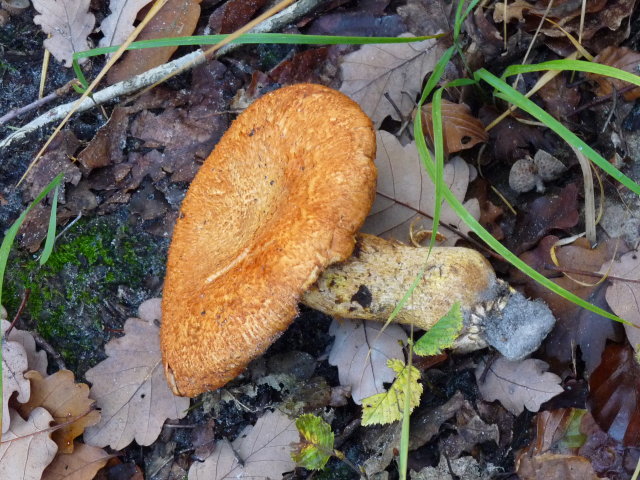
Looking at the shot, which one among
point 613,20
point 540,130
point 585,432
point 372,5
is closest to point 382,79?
point 372,5

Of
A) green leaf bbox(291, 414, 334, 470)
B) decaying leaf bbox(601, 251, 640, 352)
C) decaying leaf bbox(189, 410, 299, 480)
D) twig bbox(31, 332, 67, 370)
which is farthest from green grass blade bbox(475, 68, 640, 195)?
twig bbox(31, 332, 67, 370)

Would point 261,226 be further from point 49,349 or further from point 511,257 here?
point 49,349

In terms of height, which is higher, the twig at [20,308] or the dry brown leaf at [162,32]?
the dry brown leaf at [162,32]

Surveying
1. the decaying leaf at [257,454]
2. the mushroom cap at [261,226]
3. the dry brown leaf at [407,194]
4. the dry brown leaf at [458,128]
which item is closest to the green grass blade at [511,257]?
the mushroom cap at [261,226]

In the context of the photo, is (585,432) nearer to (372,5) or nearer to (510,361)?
(510,361)

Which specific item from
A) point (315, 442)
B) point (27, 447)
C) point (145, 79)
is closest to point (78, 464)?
point (27, 447)

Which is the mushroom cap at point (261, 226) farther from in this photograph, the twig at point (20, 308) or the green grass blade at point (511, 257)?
the twig at point (20, 308)
